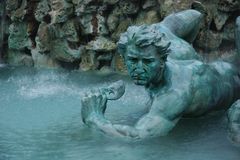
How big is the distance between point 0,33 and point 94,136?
568cm

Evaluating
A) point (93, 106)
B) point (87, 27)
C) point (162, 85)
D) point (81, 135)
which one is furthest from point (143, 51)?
point (87, 27)

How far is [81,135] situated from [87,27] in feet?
13.6

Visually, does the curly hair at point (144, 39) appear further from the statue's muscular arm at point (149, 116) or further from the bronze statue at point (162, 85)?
the statue's muscular arm at point (149, 116)

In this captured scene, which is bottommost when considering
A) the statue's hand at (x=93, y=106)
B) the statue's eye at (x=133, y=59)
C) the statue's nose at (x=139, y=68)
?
the statue's hand at (x=93, y=106)

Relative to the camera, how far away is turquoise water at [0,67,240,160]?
12.5ft

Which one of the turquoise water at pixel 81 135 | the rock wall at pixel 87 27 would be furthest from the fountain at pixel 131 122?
the rock wall at pixel 87 27

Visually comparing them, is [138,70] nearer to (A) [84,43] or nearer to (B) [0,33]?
(A) [84,43]

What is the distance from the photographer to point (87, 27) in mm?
8234

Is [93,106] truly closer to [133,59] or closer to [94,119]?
[94,119]

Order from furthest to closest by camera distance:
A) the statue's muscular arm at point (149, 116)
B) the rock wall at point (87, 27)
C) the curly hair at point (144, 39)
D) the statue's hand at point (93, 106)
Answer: the rock wall at point (87, 27)
the statue's hand at point (93, 106)
the statue's muscular arm at point (149, 116)
the curly hair at point (144, 39)

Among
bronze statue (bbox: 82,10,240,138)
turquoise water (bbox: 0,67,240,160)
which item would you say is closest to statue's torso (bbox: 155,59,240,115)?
bronze statue (bbox: 82,10,240,138)

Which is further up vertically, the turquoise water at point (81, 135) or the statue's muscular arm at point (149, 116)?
the statue's muscular arm at point (149, 116)

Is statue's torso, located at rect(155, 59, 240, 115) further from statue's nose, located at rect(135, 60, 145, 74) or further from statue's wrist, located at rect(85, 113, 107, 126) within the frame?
statue's wrist, located at rect(85, 113, 107, 126)

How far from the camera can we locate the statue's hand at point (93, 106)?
400cm
